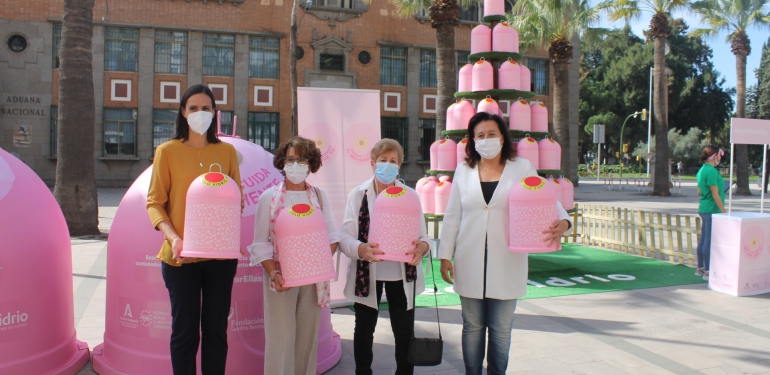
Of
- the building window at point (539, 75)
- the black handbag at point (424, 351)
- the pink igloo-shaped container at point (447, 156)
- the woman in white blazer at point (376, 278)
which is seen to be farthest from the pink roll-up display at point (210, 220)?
the building window at point (539, 75)

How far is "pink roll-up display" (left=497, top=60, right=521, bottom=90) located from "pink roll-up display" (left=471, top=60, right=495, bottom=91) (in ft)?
0.46

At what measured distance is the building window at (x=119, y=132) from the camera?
25531 mm

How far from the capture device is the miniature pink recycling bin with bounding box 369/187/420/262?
3.32m

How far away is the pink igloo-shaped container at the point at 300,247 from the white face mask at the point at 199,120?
27.9 inches

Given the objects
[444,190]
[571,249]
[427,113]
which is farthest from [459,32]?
[444,190]

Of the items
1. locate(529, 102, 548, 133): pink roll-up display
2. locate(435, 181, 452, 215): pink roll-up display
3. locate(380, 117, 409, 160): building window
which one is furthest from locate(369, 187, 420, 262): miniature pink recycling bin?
locate(380, 117, 409, 160): building window

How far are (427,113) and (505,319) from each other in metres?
26.2

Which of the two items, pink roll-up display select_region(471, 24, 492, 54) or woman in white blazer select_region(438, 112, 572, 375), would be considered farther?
pink roll-up display select_region(471, 24, 492, 54)

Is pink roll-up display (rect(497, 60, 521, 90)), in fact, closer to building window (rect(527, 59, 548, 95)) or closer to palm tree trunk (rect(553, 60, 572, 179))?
palm tree trunk (rect(553, 60, 572, 179))

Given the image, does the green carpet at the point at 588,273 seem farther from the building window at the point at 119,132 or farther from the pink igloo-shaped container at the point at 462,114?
the building window at the point at 119,132

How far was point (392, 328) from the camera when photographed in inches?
148

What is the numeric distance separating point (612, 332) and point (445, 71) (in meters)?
11.6

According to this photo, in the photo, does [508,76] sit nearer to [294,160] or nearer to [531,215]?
[531,215]

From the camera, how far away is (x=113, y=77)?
25281 mm
